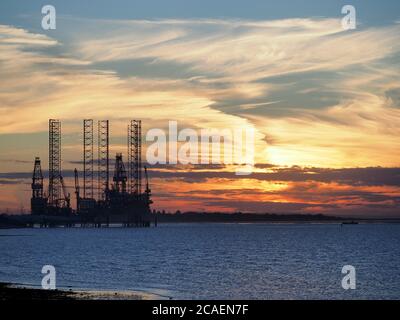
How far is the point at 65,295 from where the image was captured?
50.8 m

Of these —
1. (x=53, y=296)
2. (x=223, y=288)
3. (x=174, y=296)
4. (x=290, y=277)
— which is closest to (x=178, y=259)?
(x=290, y=277)

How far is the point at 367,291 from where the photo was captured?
62500 millimetres

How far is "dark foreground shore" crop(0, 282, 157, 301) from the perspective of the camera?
46.9m

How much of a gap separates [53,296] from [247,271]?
121 ft

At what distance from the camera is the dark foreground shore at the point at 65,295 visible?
46.9 metres
